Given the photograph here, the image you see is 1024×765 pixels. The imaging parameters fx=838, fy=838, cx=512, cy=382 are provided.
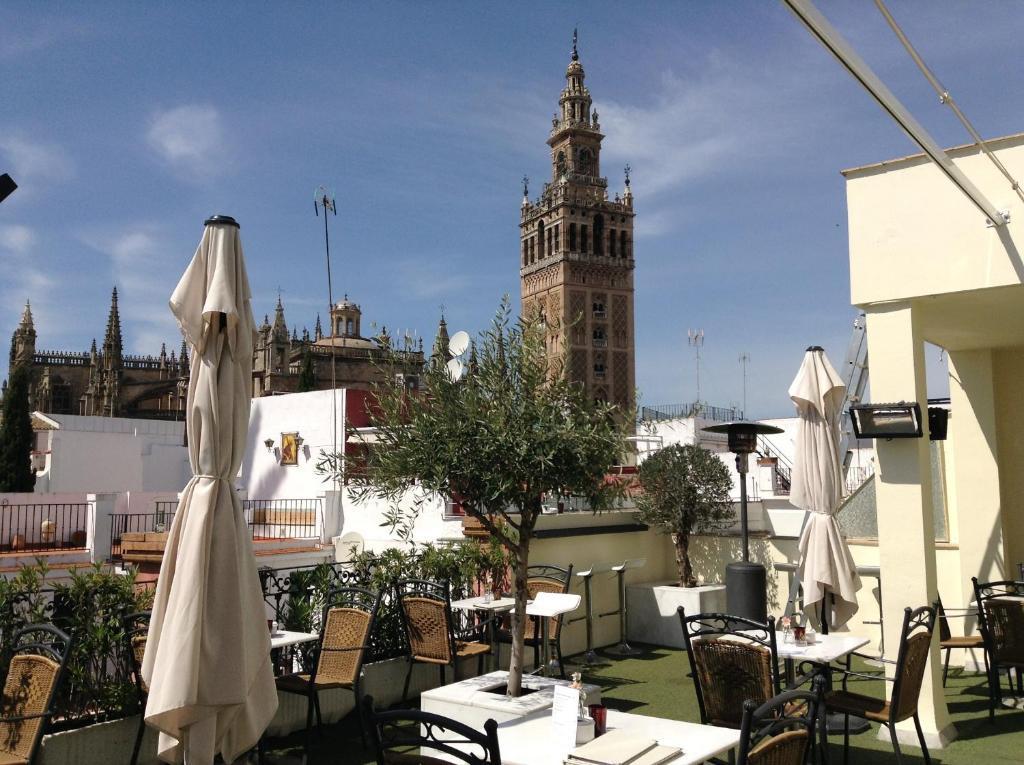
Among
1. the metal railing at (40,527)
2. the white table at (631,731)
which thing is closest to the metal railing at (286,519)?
the metal railing at (40,527)

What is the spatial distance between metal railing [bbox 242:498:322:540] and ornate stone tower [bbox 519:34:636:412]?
56897 mm

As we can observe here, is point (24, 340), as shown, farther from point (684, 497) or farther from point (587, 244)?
point (684, 497)

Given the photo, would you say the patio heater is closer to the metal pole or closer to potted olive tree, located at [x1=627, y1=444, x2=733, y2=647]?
the metal pole

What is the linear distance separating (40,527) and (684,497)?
16855 mm

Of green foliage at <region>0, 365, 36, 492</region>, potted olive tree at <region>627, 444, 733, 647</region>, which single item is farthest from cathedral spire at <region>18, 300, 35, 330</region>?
potted olive tree at <region>627, 444, 733, 647</region>

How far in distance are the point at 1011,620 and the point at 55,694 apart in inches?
250

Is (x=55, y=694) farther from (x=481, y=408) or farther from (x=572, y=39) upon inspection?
(x=572, y=39)

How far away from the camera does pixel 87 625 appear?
5.31 m

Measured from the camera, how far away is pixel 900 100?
451 centimetres

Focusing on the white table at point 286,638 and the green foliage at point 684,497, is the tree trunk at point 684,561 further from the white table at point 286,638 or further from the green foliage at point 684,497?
the white table at point 286,638

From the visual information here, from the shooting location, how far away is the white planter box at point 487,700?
4.53 m

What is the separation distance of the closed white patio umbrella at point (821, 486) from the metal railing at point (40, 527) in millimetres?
16975

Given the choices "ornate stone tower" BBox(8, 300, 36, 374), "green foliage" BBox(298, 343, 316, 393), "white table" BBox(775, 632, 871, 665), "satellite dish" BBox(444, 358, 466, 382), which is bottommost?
"white table" BBox(775, 632, 871, 665)

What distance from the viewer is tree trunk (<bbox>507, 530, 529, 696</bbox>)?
4.92m
